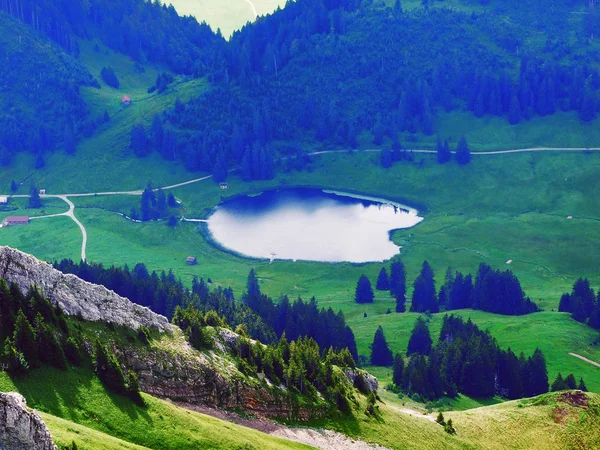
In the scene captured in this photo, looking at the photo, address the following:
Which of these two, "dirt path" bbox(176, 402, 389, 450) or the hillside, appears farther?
"dirt path" bbox(176, 402, 389, 450)

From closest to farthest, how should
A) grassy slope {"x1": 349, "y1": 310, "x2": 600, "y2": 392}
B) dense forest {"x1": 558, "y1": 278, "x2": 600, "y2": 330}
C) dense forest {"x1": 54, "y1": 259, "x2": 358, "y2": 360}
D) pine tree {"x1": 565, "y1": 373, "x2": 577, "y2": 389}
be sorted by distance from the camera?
1. pine tree {"x1": 565, "y1": 373, "x2": 577, "y2": 389}
2. grassy slope {"x1": 349, "y1": 310, "x2": 600, "y2": 392}
3. dense forest {"x1": 54, "y1": 259, "x2": 358, "y2": 360}
4. dense forest {"x1": 558, "y1": 278, "x2": 600, "y2": 330}

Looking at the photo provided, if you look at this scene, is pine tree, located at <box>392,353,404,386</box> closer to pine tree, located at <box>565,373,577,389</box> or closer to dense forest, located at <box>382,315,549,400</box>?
dense forest, located at <box>382,315,549,400</box>

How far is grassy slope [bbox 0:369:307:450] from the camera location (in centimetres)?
7212

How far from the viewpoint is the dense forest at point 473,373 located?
144250 mm

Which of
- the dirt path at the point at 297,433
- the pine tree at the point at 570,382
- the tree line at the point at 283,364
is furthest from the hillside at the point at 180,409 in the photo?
the pine tree at the point at 570,382

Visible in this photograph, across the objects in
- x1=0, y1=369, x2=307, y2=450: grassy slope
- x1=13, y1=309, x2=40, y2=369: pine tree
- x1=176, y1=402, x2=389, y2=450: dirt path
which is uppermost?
x1=13, y1=309, x2=40, y2=369: pine tree

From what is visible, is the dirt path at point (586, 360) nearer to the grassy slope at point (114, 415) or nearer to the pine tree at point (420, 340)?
the pine tree at point (420, 340)

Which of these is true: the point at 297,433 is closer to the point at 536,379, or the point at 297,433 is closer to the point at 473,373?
the point at 473,373

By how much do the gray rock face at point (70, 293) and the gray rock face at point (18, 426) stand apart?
27.1 metres

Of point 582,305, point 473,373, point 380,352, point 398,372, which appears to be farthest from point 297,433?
point 582,305

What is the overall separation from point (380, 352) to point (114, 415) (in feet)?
326

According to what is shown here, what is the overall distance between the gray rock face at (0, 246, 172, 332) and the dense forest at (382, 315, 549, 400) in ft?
195

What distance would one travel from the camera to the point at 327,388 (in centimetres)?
10344

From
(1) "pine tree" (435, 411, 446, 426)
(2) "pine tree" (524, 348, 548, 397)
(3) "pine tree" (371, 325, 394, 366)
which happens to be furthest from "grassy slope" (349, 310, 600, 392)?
(1) "pine tree" (435, 411, 446, 426)
